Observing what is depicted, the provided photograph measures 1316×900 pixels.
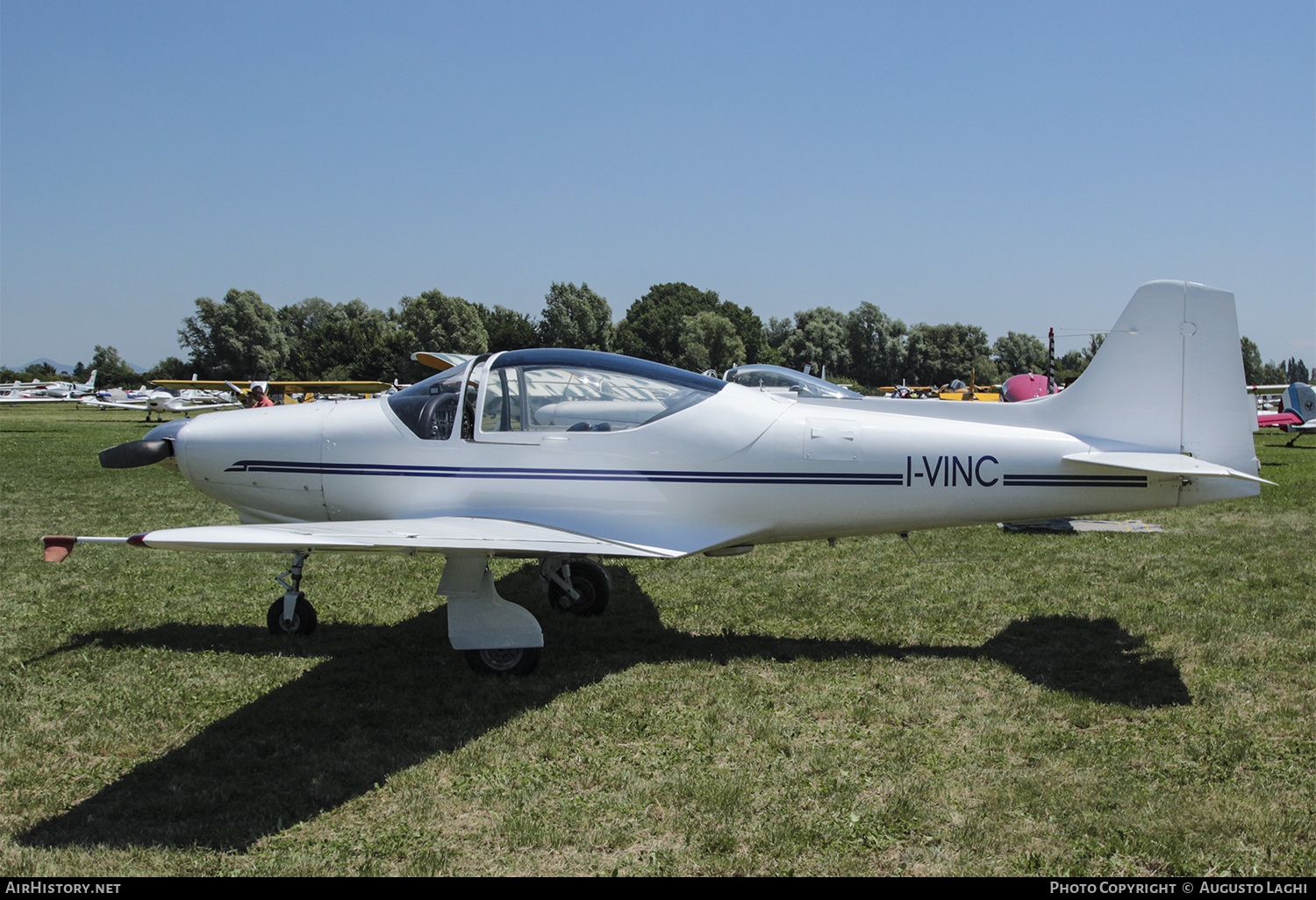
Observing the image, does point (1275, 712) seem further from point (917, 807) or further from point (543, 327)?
point (543, 327)

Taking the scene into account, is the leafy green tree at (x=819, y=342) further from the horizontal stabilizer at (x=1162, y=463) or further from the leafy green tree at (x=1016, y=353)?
the horizontal stabilizer at (x=1162, y=463)

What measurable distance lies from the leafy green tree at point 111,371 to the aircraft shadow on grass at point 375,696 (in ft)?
295

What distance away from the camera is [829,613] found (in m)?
6.22

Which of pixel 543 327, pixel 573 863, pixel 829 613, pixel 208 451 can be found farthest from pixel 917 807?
pixel 543 327

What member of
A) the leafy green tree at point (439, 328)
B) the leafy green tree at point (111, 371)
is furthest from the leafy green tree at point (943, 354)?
the leafy green tree at point (111, 371)

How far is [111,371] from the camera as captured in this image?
9206 centimetres

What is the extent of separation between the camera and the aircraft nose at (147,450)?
5.53 m

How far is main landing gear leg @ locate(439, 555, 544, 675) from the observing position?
483 cm

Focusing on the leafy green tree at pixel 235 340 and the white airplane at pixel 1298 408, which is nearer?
the white airplane at pixel 1298 408

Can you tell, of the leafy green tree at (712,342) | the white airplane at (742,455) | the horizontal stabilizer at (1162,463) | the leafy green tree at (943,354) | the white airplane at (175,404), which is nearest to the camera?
the horizontal stabilizer at (1162,463)

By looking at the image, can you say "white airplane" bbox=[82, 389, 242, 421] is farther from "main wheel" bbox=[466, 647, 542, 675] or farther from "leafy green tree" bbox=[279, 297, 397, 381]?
"leafy green tree" bbox=[279, 297, 397, 381]

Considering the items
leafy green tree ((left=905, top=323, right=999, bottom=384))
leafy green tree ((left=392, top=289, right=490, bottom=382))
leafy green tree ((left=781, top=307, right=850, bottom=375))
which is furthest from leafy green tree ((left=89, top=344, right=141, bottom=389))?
leafy green tree ((left=905, top=323, right=999, bottom=384))

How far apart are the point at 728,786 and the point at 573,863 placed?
800mm

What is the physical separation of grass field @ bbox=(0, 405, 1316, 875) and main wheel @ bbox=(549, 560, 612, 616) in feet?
0.49
